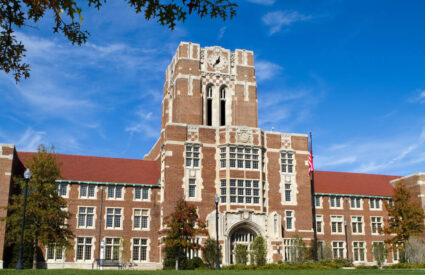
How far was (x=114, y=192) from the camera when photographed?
1791 inches

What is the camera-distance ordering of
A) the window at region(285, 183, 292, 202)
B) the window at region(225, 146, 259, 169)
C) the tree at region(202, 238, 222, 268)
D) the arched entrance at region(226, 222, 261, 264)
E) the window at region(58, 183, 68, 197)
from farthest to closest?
1. the window at region(285, 183, 292, 202)
2. the window at region(225, 146, 259, 169)
3. the window at region(58, 183, 68, 197)
4. the arched entrance at region(226, 222, 261, 264)
5. the tree at region(202, 238, 222, 268)

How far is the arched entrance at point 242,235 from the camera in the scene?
143ft

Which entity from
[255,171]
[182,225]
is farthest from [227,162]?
[182,225]

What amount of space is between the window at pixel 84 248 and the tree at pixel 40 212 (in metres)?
7.45

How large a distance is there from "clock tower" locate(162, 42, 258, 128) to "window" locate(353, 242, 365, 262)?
1847 centimetres

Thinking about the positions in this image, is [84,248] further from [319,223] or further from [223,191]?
[319,223]

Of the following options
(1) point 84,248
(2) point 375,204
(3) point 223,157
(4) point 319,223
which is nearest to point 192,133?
(3) point 223,157

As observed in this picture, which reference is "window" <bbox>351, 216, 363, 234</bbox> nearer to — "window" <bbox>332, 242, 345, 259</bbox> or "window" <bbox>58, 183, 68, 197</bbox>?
"window" <bbox>332, 242, 345, 259</bbox>

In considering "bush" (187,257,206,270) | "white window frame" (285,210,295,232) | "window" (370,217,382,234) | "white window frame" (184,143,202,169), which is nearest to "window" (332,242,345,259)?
"window" (370,217,382,234)

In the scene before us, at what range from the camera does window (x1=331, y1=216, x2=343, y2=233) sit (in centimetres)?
5250

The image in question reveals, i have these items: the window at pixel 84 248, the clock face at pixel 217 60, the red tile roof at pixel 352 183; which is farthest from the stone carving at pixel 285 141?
the window at pixel 84 248

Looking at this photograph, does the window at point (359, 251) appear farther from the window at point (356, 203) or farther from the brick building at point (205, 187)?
the window at point (356, 203)

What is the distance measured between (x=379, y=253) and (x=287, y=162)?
13724 millimetres

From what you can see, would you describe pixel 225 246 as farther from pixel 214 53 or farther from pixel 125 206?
pixel 214 53
